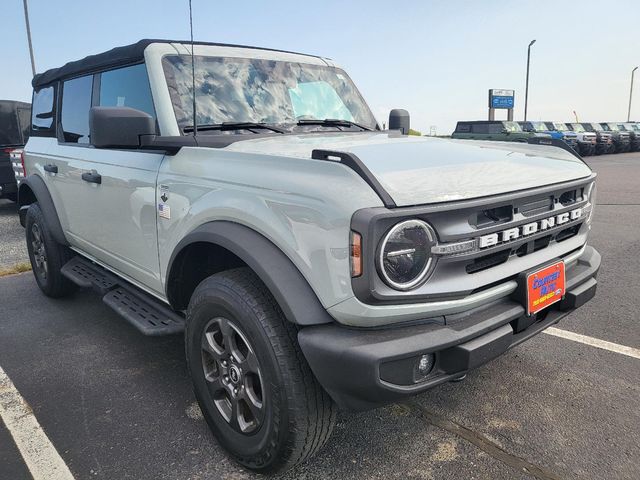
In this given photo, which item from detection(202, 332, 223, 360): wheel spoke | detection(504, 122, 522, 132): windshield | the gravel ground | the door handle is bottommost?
the gravel ground

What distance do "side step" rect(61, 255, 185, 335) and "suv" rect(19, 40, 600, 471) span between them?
18 mm

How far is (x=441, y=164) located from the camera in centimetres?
211

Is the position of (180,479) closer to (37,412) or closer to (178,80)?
(37,412)

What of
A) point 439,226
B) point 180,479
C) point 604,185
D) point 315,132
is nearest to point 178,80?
point 315,132

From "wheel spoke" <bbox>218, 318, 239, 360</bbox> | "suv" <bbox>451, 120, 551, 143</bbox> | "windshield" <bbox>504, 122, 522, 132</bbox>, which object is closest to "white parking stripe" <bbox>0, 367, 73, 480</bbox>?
"wheel spoke" <bbox>218, 318, 239, 360</bbox>

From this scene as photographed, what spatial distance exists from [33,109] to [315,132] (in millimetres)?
3403

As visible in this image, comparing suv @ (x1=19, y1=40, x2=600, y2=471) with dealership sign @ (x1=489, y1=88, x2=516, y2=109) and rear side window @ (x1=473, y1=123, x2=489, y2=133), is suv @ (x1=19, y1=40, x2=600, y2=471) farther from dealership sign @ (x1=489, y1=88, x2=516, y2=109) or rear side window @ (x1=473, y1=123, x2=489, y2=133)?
dealership sign @ (x1=489, y1=88, x2=516, y2=109)

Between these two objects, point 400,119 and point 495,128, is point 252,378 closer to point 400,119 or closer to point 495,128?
point 400,119

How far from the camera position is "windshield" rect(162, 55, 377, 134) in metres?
2.90

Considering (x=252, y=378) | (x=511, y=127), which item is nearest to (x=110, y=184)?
(x=252, y=378)

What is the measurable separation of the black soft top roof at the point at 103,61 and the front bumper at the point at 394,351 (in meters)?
2.16

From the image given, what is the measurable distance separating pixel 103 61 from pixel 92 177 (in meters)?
0.84

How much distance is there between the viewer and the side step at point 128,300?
278 centimetres

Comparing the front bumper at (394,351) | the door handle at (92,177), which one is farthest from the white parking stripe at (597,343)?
the door handle at (92,177)
